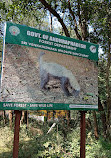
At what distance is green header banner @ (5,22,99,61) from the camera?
3.53 meters

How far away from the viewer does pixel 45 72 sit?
3922mm

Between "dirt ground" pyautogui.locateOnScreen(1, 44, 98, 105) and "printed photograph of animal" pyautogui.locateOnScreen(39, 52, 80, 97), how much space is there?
3.3 inches

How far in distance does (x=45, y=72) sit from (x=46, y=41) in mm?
742

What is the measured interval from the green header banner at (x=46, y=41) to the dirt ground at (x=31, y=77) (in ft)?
0.37

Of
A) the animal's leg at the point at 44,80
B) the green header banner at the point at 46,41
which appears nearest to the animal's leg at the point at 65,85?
the animal's leg at the point at 44,80

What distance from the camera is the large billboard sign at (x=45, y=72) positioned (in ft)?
11.3

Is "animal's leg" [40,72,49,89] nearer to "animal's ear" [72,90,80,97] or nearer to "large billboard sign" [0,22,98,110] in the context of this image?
"large billboard sign" [0,22,98,110]

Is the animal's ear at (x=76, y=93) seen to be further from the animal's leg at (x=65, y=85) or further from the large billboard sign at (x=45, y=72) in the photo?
the animal's leg at (x=65, y=85)

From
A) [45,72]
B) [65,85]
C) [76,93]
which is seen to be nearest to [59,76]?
[65,85]

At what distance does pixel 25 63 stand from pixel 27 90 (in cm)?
59

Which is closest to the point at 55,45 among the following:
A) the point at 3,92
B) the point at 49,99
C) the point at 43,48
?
the point at 43,48

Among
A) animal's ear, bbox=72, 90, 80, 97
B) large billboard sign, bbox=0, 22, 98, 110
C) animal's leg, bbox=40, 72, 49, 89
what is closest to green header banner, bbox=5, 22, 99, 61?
large billboard sign, bbox=0, 22, 98, 110

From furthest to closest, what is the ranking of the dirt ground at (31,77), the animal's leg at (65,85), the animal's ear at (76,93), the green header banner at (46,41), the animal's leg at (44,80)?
the animal's ear at (76,93)
the animal's leg at (65,85)
the animal's leg at (44,80)
the green header banner at (46,41)
the dirt ground at (31,77)

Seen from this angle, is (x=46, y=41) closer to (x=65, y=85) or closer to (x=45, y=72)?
(x=45, y=72)
